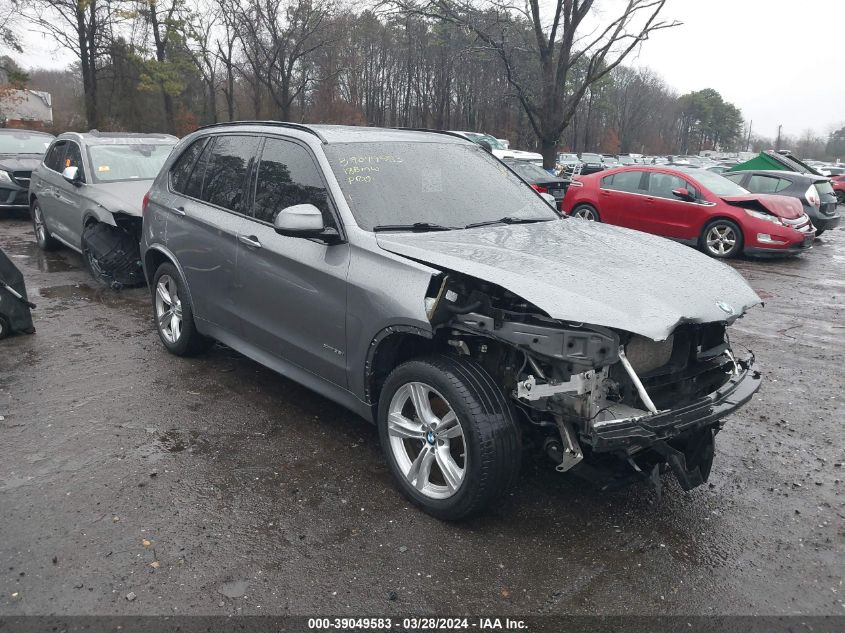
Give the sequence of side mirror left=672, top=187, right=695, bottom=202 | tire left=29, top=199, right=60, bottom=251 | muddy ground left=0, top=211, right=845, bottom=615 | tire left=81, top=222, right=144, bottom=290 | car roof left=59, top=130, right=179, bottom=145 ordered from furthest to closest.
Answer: side mirror left=672, top=187, right=695, bottom=202, tire left=29, top=199, right=60, bottom=251, car roof left=59, top=130, right=179, bottom=145, tire left=81, top=222, right=144, bottom=290, muddy ground left=0, top=211, right=845, bottom=615

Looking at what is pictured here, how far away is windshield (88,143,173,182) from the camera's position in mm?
8363

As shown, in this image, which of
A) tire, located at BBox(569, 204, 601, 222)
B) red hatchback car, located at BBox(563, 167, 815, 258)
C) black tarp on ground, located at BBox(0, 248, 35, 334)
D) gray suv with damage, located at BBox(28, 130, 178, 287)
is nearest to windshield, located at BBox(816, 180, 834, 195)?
red hatchback car, located at BBox(563, 167, 815, 258)

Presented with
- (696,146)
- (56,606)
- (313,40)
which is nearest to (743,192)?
(56,606)

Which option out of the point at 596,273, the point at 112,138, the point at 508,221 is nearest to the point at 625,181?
the point at 112,138

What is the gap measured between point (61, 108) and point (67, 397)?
5264 centimetres

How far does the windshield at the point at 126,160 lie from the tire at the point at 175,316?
3.52 m

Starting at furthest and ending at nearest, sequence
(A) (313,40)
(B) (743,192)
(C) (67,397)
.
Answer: (A) (313,40), (B) (743,192), (C) (67,397)

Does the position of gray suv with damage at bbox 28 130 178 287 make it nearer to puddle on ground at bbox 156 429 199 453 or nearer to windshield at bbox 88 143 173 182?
windshield at bbox 88 143 173 182

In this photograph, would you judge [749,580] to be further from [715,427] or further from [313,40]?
[313,40]

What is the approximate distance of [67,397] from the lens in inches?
186

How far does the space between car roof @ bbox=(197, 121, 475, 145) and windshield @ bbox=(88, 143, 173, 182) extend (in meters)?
4.12

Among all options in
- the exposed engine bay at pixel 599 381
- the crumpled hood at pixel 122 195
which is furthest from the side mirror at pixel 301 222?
the crumpled hood at pixel 122 195

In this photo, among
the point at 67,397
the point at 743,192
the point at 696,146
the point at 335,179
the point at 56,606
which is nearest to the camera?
the point at 56,606

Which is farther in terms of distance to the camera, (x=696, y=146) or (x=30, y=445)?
(x=696, y=146)
